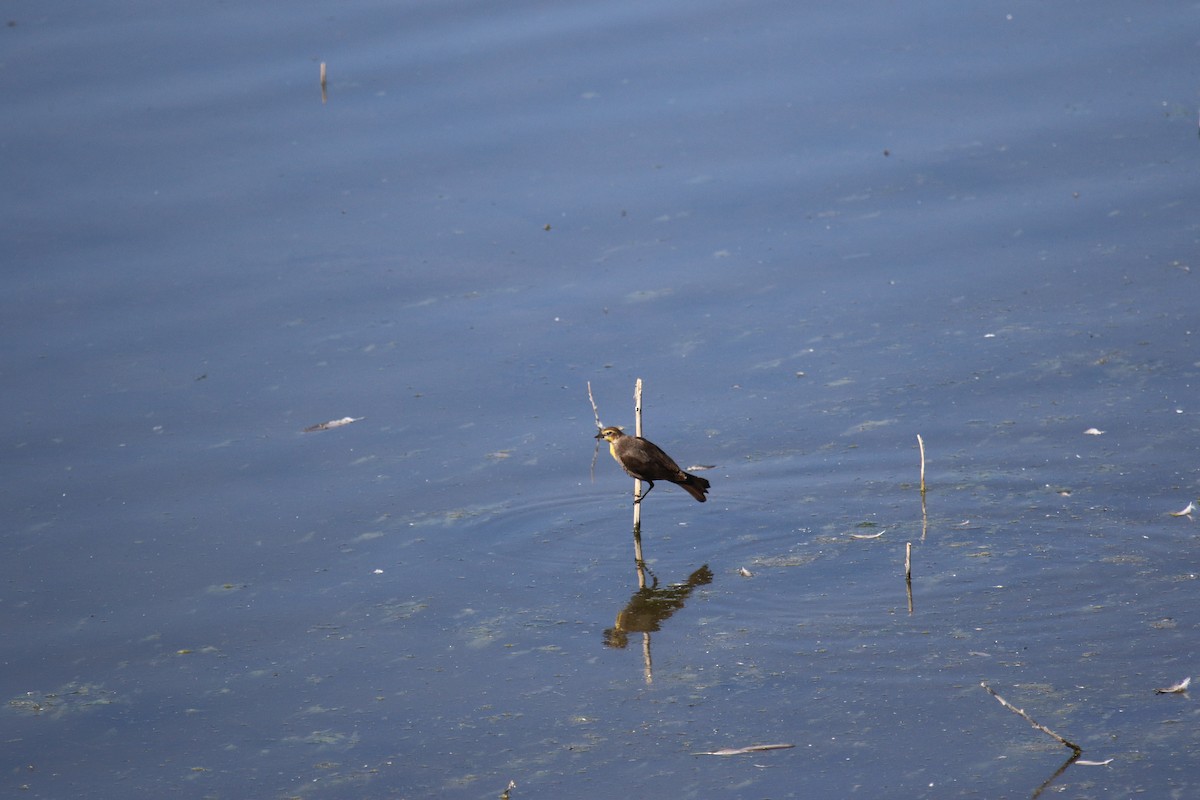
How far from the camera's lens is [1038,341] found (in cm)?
960

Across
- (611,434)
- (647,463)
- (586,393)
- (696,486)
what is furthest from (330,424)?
(696,486)

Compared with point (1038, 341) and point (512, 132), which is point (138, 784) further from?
point (512, 132)

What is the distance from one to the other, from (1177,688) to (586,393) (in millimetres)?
4092

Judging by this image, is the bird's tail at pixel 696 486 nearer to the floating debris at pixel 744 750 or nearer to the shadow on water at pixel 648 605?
the shadow on water at pixel 648 605

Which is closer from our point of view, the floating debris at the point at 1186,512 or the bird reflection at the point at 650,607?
the bird reflection at the point at 650,607

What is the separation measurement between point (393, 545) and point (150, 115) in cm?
598

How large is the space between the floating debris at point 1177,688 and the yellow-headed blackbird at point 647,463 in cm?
251

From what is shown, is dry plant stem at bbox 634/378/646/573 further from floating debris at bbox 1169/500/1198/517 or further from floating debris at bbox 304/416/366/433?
floating debris at bbox 1169/500/1198/517

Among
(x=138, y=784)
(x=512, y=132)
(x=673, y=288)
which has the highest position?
(x=512, y=132)

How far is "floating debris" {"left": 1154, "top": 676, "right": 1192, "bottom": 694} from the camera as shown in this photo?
21.0 ft

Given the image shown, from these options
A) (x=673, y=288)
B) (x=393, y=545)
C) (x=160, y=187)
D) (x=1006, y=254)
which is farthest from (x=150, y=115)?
(x=1006, y=254)

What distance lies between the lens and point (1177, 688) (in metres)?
6.41

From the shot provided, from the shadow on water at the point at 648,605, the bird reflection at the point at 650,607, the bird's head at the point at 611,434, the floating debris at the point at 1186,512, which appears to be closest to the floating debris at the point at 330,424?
the bird's head at the point at 611,434

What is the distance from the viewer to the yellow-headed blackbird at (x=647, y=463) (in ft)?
26.1
